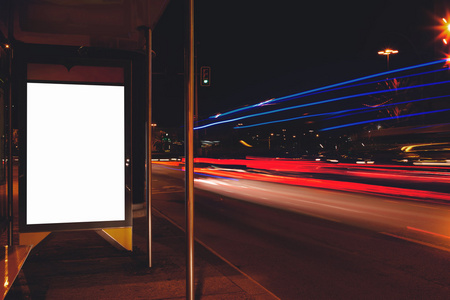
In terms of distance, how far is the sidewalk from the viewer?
4492mm

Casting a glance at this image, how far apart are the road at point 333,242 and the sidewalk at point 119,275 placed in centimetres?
56

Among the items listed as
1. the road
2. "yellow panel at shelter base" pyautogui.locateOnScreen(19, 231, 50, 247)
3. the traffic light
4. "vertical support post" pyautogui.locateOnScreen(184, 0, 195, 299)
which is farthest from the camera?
the traffic light

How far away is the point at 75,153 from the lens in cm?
567

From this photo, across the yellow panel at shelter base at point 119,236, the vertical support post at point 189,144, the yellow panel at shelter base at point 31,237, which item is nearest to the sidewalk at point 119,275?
the yellow panel at shelter base at point 31,237

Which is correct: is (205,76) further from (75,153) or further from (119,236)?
(119,236)

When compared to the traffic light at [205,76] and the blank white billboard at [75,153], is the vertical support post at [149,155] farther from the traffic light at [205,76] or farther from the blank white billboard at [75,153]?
the traffic light at [205,76]

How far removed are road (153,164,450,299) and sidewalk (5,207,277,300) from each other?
56cm

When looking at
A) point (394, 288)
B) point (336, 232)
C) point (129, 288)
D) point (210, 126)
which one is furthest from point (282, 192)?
point (210, 126)

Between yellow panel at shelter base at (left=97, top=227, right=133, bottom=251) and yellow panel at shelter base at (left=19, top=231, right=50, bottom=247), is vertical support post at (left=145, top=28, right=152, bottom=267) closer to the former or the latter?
yellow panel at shelter base at (left=97, top=227, right=133, bottom=251)

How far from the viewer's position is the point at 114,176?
18.9 feet

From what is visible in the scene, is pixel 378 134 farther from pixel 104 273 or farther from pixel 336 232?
pixel 104 273

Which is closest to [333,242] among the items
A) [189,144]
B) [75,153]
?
[75,153]

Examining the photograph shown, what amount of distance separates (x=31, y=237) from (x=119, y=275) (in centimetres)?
138

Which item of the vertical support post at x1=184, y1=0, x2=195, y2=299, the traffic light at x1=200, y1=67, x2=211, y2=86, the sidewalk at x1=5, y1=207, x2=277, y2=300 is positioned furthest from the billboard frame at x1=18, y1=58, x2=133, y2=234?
the traffic light at x1=200, y1=67, x2=211, y2=86
